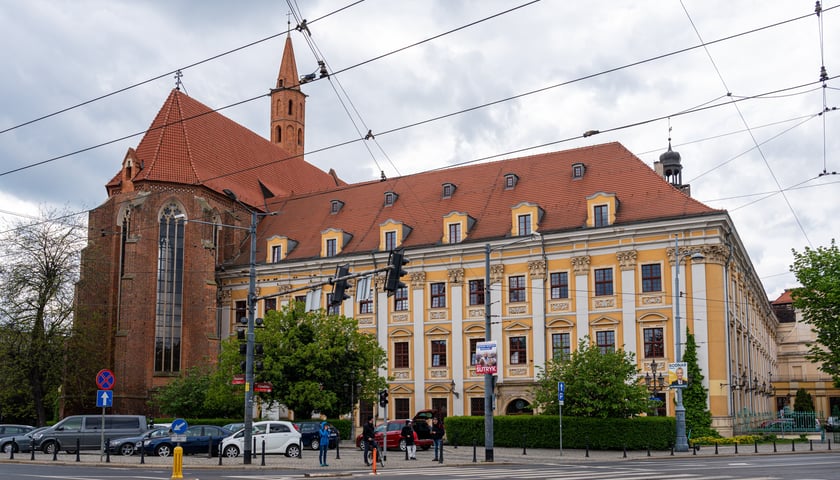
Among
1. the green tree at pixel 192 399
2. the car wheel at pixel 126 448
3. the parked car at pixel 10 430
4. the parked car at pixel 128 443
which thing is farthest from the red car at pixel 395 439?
the parked car at pixel 10 430

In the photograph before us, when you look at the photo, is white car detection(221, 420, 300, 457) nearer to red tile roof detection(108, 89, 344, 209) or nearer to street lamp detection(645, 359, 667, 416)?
street lamp detection(645, 359, 667, 416)

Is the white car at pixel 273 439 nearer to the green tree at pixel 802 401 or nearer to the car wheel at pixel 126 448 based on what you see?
the car wheel at pixel 126 448

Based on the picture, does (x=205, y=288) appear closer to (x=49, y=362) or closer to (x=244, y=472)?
(x=49, y=362)

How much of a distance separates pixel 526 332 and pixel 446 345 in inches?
200

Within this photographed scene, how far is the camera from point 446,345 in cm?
5131

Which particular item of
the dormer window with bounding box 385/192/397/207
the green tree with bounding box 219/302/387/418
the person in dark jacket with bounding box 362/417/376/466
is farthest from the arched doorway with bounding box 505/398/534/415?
the person in dark jacket with bounding box 362/417/376/466

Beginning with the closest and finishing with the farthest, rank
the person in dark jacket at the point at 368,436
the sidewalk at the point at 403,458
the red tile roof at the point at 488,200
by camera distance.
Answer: the sidewalk at the point at 403,458 → the person in dark jacket at the point at 368,436 → the red tile roof at the point at 488,200

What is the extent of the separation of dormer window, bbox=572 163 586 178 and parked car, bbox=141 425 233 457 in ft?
86.3

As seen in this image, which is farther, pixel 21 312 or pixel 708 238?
pixel 21 312

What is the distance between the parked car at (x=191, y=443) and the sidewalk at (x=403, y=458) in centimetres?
58

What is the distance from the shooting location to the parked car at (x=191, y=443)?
33.5 metres

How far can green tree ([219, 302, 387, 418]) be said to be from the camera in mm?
42031

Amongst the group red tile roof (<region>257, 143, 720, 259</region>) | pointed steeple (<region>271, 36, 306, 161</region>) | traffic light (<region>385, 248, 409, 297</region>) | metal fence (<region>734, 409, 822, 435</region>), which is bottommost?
metal fence (<region>734, 409, 822, 435</region>)

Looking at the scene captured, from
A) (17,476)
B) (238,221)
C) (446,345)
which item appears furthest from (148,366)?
(17,476)
